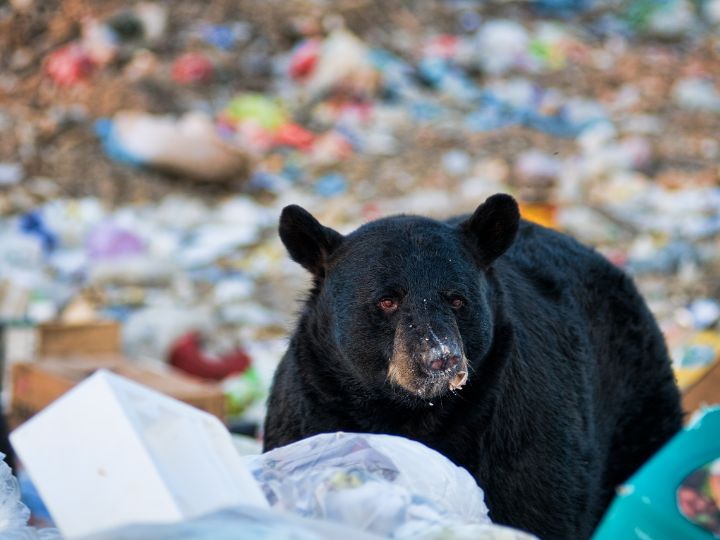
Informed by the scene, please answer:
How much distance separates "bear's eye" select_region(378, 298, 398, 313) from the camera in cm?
294

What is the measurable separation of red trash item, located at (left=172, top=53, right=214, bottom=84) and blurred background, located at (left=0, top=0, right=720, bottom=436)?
3cm

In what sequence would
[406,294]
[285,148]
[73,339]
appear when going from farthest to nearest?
1. [285,148]
2. [73,339]
3. [406,294]

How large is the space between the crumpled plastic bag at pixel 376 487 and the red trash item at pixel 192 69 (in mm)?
11145

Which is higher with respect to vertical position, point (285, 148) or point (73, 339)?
point (73, 339)

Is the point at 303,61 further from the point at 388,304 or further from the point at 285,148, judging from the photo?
the point at 388,304

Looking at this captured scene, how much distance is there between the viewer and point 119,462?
1.87 meters

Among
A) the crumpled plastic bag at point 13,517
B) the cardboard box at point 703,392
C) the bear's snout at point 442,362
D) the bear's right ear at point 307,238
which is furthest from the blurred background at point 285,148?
the crumpled plastic bag at point 13,517

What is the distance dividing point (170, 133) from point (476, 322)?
353 inches

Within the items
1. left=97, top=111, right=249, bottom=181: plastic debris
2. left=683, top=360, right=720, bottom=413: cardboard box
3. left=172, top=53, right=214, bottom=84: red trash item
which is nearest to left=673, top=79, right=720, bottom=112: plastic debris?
left=97, top=111, right=249, bottom=181: plastic debris

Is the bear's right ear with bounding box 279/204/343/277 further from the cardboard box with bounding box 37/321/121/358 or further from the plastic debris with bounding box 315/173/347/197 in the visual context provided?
the plastic debris with bounding box 315/173/347/197

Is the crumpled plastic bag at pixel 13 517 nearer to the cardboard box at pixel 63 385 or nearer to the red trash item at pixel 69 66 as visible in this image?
the cardboard box at pixel 63 385

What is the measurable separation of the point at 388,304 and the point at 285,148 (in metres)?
9.12

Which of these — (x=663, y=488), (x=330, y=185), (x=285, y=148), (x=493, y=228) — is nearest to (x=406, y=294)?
(x=493, y=228)

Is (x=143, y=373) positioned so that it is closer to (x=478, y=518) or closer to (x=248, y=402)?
(x=248, y=402)
